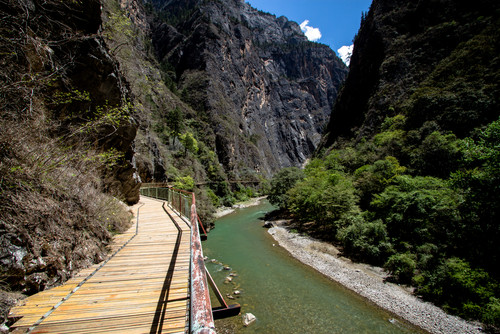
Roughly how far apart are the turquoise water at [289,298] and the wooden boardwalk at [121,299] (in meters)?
5.96

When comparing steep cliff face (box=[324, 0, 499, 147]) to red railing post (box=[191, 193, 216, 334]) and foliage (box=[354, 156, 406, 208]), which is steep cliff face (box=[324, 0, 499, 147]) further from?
red railing post (box=[191, 193, 216, 334])

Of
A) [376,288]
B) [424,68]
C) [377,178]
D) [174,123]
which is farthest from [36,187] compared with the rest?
[424,68]

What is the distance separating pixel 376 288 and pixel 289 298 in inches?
187

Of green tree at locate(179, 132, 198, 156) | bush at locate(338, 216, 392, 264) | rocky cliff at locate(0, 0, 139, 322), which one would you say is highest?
green tree at locate(179, 132, 198, 156)

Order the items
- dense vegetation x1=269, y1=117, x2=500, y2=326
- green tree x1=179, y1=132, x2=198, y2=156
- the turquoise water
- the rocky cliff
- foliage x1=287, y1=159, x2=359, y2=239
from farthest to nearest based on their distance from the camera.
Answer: green tree x1=179, y1=132, x2=198, y2=156 → foliage x1=287, y1=159, x2=359, y2=239 → dense vegetation x1=269, y1=117, x2=500, y2=326 → the turquoise water → the rocky cliff

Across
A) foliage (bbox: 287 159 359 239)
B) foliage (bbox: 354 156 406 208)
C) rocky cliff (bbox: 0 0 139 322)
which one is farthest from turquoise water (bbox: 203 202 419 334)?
foliage (bbox: 354 156 406 208)

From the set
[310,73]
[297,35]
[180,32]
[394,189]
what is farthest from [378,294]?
[297,35]

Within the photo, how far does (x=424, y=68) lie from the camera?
107 ft

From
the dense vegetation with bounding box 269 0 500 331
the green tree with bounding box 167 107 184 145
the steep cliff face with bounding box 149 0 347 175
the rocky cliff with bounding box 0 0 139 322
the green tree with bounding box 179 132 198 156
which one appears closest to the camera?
the rocky cliff with bounding box 0 0 139 322

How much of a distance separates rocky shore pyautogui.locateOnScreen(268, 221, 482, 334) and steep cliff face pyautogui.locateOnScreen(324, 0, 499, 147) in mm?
18700

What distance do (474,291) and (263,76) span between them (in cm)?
10372

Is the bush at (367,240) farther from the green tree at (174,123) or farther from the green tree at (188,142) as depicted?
the green tree at (174,123)

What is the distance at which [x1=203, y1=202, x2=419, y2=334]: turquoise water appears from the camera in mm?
8430

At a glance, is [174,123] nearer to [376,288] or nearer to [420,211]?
[420,211]
